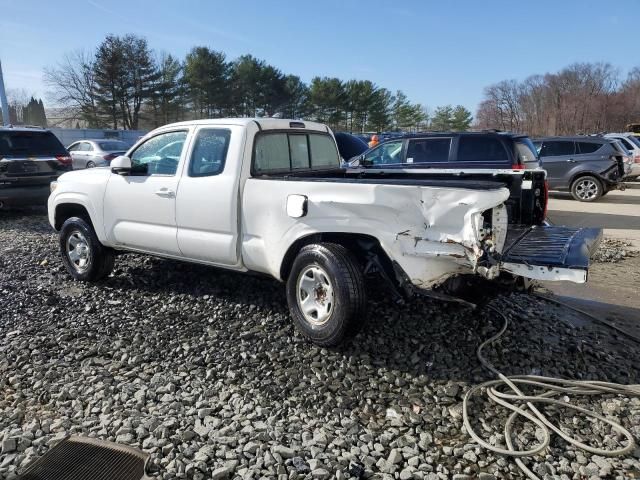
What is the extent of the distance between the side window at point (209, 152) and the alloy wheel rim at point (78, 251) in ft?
6.15

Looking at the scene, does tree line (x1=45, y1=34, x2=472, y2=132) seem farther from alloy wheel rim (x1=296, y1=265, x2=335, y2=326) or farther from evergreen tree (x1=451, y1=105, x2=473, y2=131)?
alloy wheel rim (x1=296, y1=265, x2=335, y2=326)

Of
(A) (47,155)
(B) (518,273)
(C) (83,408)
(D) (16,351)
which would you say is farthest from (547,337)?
(A) (47,155)

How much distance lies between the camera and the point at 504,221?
3.37 metres

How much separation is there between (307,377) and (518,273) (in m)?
1.64

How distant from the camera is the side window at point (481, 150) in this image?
9.29 metres

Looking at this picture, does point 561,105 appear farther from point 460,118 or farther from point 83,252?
point 83,252

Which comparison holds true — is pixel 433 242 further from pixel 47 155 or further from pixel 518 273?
pixel 47 155

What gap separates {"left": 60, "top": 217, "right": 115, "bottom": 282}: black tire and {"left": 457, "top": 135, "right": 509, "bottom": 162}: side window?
21.7 ft

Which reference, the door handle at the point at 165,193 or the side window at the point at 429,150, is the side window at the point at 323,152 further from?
the side window at the point at 429,150

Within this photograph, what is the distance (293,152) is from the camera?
507 cm

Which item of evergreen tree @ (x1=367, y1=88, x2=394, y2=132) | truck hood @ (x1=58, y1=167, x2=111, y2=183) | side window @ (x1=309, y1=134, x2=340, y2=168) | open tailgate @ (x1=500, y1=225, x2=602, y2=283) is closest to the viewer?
open tailgate @ (x1=500, y1=225, x2=602, y2=283)

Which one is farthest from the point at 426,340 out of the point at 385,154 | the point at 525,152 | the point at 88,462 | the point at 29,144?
the point at 29,144

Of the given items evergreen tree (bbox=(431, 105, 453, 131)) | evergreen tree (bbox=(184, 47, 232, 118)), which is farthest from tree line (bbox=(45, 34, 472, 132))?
evergreen tree (bbox=(431, 105, 453, 131))

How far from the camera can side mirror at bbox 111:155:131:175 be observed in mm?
5027
